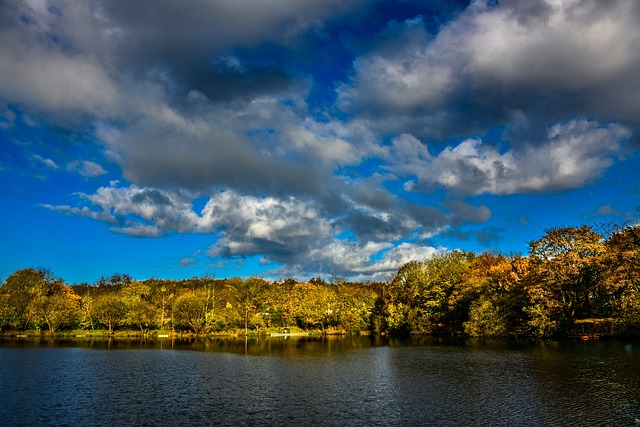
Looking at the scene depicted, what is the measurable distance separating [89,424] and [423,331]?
98.8m

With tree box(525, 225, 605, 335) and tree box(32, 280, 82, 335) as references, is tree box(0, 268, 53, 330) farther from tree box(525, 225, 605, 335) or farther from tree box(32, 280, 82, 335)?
tree box(525, 225, 605, 335)

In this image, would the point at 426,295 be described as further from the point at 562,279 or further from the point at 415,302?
the point at 562,279

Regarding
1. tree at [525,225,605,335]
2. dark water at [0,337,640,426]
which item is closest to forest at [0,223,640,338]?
tree at [525,225,605,335]

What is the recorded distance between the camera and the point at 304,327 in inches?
5413

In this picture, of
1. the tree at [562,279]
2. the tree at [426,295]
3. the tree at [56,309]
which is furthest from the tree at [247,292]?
the tree at [562,279]

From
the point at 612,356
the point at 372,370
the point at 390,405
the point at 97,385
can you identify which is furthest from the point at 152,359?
the point at 612,356

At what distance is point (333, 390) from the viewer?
38.2 metres

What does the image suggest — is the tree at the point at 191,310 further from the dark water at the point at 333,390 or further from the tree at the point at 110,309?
the dark water at the point at 333,390

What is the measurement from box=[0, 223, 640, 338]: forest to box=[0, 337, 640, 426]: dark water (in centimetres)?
1878

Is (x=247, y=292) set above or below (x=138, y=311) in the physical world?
above

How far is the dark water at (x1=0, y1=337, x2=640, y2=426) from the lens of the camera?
93.9ft

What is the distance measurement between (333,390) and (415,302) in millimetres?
83202

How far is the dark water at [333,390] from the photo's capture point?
28625mm

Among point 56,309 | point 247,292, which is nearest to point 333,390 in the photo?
point 56,309
